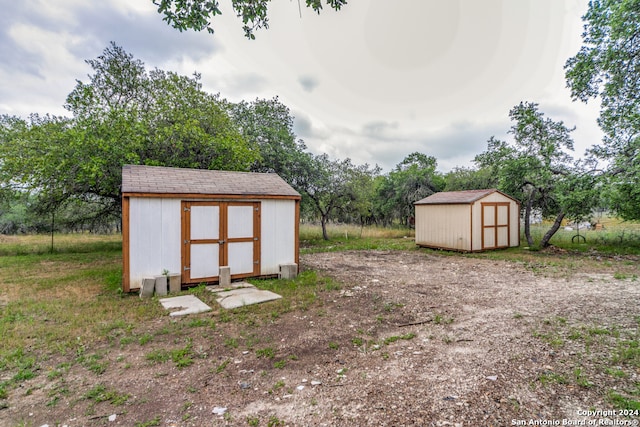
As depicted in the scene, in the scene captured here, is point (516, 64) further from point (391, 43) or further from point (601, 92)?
point (391, 43)

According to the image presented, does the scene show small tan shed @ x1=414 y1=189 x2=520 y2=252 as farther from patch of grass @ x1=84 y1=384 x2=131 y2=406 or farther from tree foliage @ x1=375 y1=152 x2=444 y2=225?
patch of grass @ x1=84 y1=384 x2=131 y2=406

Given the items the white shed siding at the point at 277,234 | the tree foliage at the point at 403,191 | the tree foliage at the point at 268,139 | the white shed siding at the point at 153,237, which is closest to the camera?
the white shed siding at the point at 153,237

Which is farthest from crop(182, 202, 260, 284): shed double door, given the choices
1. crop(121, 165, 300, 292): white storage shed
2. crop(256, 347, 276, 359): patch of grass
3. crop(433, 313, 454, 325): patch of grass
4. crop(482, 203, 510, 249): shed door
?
crop(482, 203, 510, 249): shed door

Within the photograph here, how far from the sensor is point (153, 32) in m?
9.46

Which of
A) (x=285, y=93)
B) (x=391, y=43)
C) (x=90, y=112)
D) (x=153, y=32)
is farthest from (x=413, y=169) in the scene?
(x=90, y=112)

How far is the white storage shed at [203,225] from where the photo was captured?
215 inches

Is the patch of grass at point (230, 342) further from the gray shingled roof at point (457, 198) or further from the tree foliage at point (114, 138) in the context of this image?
the gray shingled roof at point (457, 198)

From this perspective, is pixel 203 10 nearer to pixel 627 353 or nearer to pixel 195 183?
pixel 195 183

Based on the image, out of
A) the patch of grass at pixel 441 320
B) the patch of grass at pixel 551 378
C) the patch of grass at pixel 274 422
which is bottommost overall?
the patch of grass at pixel 441 320

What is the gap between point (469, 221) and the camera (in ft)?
35.7

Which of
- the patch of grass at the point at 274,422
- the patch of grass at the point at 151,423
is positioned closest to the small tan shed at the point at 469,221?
the patch of grass at the point at 274,422

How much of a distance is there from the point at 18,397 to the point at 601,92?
38.4 feet

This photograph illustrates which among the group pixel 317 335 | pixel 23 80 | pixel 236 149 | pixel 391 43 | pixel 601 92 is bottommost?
pixel 317 335

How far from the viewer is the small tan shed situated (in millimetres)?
10969
